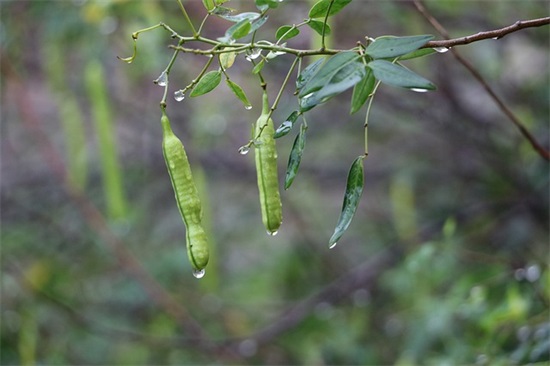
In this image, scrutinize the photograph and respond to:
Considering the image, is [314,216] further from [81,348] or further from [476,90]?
[81,348]

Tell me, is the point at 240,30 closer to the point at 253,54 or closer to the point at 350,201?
the point at 253,54

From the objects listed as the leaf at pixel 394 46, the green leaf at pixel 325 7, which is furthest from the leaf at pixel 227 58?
the leaf at pixel 394 46

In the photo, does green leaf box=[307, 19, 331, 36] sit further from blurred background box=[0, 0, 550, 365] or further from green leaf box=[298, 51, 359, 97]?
blurred background box=[0, 0, 550, 365]

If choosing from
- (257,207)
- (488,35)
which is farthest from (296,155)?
(257,207)

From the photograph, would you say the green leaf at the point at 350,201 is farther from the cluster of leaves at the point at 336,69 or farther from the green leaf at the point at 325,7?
the green leaf at the point at 325,7

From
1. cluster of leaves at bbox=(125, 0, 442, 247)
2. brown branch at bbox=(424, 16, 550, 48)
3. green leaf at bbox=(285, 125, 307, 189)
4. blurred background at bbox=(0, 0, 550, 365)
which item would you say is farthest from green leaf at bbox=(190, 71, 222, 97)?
blurred background at bbox=(0, 0, 550, 365)

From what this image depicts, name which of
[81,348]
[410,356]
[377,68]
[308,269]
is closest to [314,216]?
[308,269]
